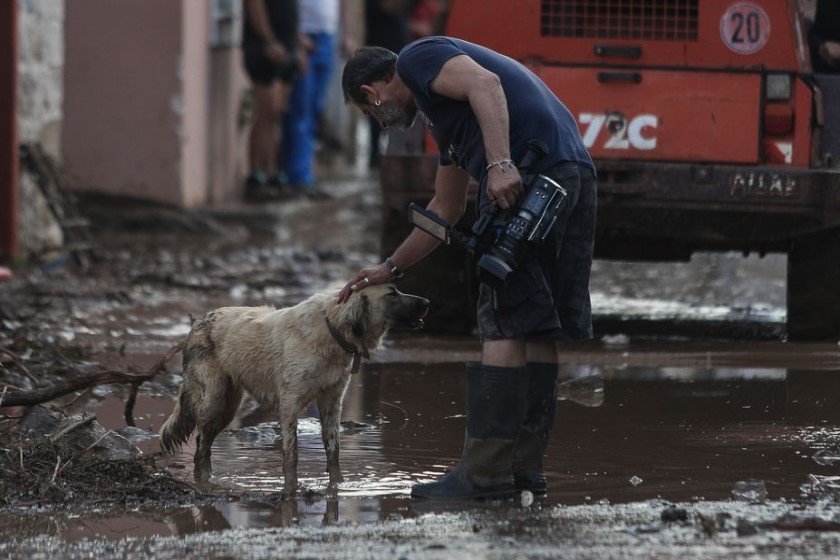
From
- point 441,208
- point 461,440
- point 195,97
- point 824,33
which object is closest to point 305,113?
point 195,97

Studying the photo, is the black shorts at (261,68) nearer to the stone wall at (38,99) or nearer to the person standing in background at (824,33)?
the stone wall at (38,99)

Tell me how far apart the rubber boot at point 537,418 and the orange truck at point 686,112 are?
2978mm

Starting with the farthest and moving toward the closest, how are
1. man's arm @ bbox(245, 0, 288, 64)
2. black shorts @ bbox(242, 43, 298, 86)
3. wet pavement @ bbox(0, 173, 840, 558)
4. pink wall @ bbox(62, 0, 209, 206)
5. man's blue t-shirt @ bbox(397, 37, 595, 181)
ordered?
1. black shorts @ bbox(242, 43, 298, 86)
2. man's arm @ bbox(245, 0, 288, 64)
3. pink wall @ bbox(62, 0, 209, 206)
4. man's blue t-shirt @ bbox(397, 37, 595, 181)
5. wet pavement @ bbox(0, 173, 840, 558)

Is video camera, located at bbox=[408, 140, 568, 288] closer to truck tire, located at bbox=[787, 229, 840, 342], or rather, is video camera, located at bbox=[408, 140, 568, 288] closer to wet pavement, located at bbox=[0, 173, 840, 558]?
wet pavement, located at bbox=[0, 173, 840, 558]

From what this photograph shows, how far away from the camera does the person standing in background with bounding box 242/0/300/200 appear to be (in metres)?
16.3

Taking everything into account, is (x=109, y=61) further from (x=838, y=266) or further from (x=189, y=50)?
(x=838, y=266)

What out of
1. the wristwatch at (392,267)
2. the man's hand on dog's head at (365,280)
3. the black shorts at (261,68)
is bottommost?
the man's hand on dog's head at (365,280)

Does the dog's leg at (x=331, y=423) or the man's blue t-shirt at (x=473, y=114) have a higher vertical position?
the man's blue t-shirt at (x=473, y=114)

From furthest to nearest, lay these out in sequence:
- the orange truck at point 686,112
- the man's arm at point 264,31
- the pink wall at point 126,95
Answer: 1. the man's arm at point 264,31
2. the pink wall at point 126,95
3. the orange truck at point 686,112

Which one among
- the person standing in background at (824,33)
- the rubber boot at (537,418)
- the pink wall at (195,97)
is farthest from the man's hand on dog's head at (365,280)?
the pink wall at (195,97)

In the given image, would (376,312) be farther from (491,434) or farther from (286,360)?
(491,434)

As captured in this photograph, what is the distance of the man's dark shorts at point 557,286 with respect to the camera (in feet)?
17.8

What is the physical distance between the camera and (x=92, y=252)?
12047 millimetres

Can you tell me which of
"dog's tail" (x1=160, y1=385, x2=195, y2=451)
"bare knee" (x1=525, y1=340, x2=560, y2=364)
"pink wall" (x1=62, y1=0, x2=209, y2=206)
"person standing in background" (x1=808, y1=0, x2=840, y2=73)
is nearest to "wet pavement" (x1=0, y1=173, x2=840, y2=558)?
"dog's tail" (x1=160, y1=385, x2=195, y2=451)
